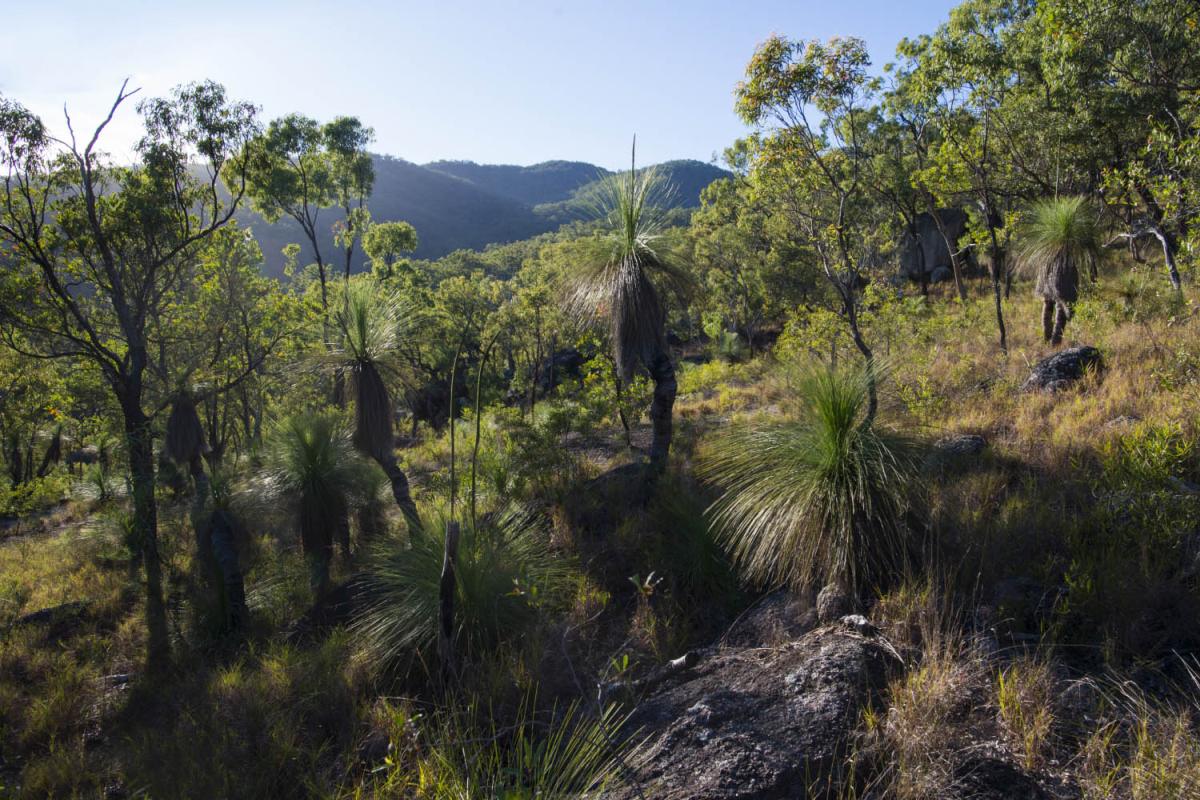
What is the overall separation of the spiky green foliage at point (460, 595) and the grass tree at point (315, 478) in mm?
3526

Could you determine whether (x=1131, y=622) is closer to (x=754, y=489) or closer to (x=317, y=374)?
(x=754, y=489)

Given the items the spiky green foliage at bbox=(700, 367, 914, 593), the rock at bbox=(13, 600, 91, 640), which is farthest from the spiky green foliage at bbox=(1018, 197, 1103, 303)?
the rock at bbox=(13, 600, 91, 640)

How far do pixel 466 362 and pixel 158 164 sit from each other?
19.7 meters

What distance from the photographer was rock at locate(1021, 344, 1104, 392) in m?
8.24

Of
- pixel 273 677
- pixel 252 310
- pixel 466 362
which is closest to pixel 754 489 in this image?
pixel 273 677

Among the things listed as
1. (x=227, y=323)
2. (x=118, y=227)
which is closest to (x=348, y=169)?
(x=227, y=323)

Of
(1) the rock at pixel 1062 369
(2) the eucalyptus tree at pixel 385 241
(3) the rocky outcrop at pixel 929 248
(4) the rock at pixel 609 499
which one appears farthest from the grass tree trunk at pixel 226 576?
(3) the rocky outcrop at pixel 929 248

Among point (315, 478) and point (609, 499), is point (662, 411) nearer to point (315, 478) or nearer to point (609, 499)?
point (609, 499)

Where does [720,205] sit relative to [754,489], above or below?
above

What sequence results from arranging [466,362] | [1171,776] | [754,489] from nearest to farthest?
1. [1171,776]
2. [754,489]
3. [466,362]

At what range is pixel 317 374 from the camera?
903 cm

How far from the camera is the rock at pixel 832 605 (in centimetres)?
450

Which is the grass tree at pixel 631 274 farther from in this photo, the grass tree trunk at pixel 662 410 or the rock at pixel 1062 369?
the rock at pixel 1062 369

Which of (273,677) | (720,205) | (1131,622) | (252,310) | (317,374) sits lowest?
(273,677)
